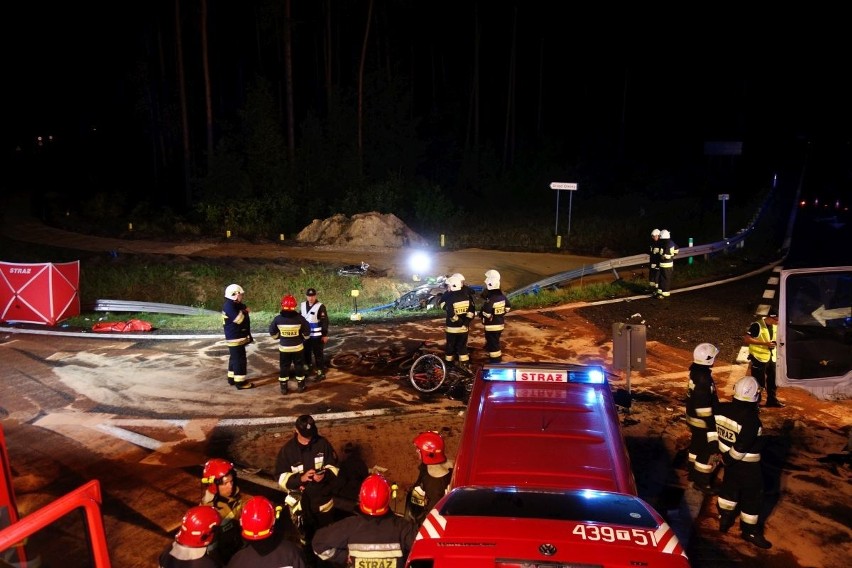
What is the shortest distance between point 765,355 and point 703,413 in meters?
3.23

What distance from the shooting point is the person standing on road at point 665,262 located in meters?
16.1

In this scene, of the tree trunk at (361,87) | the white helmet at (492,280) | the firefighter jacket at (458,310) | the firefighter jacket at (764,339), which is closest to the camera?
the firefighter jacket at (764,339)

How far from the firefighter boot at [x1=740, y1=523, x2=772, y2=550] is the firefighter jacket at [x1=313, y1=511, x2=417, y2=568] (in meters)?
3.52

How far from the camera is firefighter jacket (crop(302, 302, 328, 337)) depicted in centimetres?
1064

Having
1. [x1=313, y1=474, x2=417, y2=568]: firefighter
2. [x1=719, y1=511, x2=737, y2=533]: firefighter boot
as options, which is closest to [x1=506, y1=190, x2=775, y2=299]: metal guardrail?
[x1=719, y1=511, x2=737, y2=533]: firefighter boot

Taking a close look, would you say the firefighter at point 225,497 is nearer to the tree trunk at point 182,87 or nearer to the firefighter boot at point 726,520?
the firefighter boot at point 726,520

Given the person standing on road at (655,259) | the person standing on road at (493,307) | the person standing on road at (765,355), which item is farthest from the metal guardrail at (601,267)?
the person standing on road at (765,355)

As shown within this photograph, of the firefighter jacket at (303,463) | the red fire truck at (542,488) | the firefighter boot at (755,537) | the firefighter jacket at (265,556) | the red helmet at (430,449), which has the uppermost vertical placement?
the red fire truck at (542,488)

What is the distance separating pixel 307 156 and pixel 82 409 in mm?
27244

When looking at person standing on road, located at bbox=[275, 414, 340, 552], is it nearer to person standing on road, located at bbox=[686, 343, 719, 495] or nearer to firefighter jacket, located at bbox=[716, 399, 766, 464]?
firefighter jacket, located at bbox=[716, 399, 766, 464]

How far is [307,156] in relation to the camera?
3578cm

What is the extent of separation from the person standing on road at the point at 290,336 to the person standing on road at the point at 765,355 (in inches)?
255

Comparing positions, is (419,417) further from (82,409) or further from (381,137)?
(381,137)

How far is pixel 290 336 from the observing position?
1002 cm
